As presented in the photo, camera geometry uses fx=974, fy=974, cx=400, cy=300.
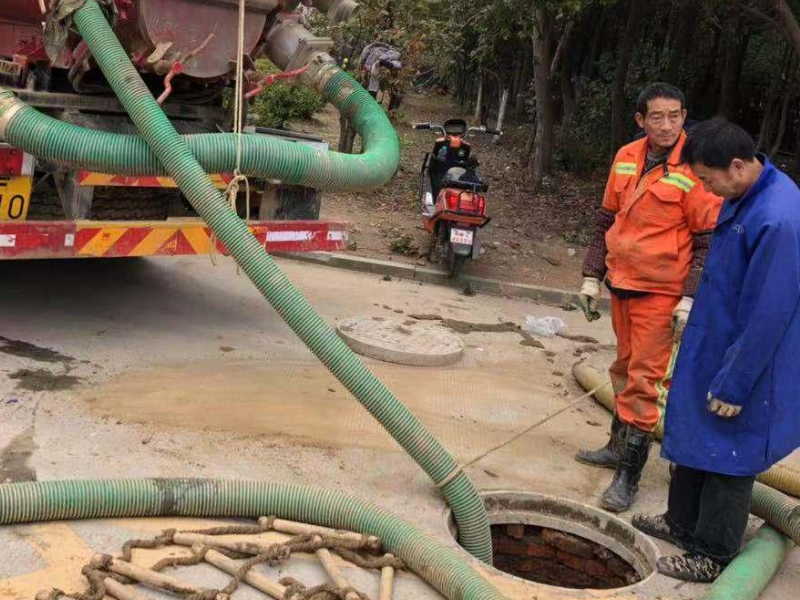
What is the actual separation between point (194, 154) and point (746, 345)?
102 inches

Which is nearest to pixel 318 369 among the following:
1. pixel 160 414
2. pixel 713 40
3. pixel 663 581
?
pixel 160 414

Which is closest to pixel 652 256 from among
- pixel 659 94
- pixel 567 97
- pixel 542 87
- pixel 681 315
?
pixel 681 315

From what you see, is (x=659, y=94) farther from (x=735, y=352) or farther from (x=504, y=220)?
(x=504, y=220)

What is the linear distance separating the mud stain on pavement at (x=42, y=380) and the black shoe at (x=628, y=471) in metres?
2.84

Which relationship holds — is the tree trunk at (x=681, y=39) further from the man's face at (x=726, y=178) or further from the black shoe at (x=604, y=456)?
the man's face at (x=726, y=178)

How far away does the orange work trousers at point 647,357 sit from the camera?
445cm

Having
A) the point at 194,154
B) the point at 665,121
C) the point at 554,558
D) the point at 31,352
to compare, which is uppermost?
the point at 665,121

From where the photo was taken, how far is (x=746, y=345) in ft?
11.8

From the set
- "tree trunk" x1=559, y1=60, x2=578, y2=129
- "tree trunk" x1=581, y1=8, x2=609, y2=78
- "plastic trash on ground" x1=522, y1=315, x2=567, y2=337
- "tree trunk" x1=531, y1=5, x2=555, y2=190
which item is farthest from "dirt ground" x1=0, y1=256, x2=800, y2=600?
"tree trunk" x1=581, y1=8, x2=609, y2=78

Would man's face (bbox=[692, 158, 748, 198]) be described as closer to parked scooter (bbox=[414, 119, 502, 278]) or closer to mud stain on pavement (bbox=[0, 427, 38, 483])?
mud stain on pavement (bbox=[0, 427, 38, 483])

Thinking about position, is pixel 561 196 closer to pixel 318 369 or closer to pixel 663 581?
pixel 318 369

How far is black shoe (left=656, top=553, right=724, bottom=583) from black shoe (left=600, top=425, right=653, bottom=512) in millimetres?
561

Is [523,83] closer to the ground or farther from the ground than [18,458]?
farther from the ground

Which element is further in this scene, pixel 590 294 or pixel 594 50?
pixel 594 50
